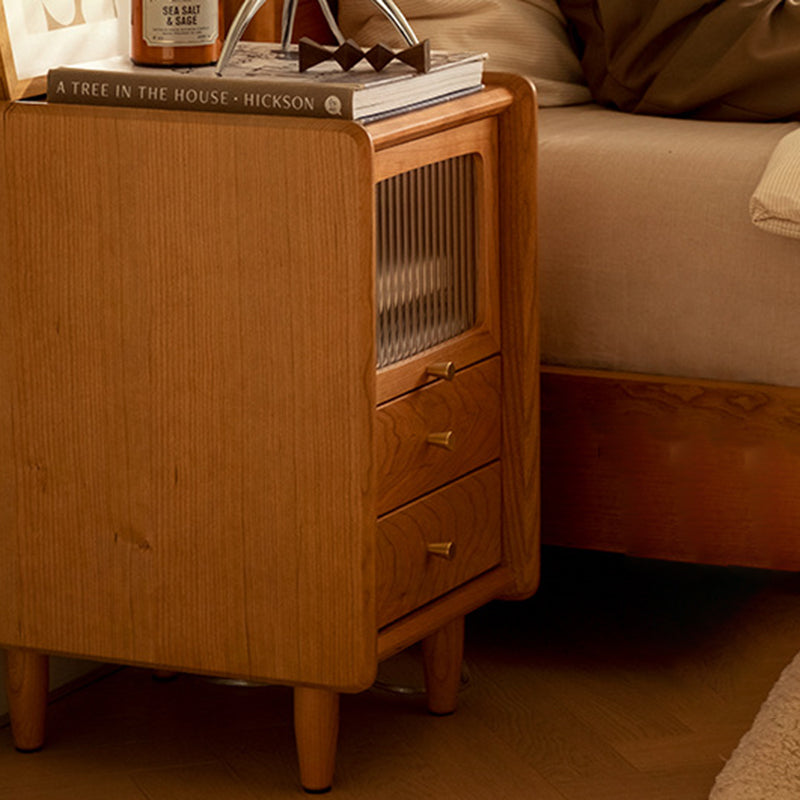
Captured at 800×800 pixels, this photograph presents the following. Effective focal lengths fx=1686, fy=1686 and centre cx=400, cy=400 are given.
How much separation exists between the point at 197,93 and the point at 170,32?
12 cm

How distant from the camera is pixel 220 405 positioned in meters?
1.37

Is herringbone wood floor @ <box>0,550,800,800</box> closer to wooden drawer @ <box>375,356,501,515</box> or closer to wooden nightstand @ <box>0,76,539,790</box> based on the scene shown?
wooden nightstand @ <box>0,76,539,790</box>

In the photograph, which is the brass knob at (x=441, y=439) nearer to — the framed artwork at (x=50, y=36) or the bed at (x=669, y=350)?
the bed at (x=669, y=350)

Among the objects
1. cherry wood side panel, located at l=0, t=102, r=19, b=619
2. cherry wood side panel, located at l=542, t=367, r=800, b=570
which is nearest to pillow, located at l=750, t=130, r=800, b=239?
cherry wood side panel, located at l=542, t=367, r=800, b=570

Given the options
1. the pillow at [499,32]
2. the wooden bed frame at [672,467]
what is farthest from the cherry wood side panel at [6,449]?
the pillow at [499,32]

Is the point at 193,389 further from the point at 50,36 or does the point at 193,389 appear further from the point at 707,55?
the point at 707,55

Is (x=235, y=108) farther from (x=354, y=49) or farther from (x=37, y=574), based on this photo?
(x=37, y=574)

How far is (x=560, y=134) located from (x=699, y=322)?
0.27 m

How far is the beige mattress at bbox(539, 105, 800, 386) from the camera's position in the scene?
160 centimetres

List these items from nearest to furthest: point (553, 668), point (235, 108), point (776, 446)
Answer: point (235, 108)
point (776, 446)
point (553, 668)

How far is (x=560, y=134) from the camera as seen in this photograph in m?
1.76

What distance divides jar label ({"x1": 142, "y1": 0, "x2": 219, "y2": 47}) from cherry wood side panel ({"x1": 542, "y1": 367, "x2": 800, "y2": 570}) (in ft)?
1.62

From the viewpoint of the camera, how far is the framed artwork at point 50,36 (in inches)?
55.1

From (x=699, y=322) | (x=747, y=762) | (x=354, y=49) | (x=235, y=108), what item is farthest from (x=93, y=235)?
(x=747, y=762)
